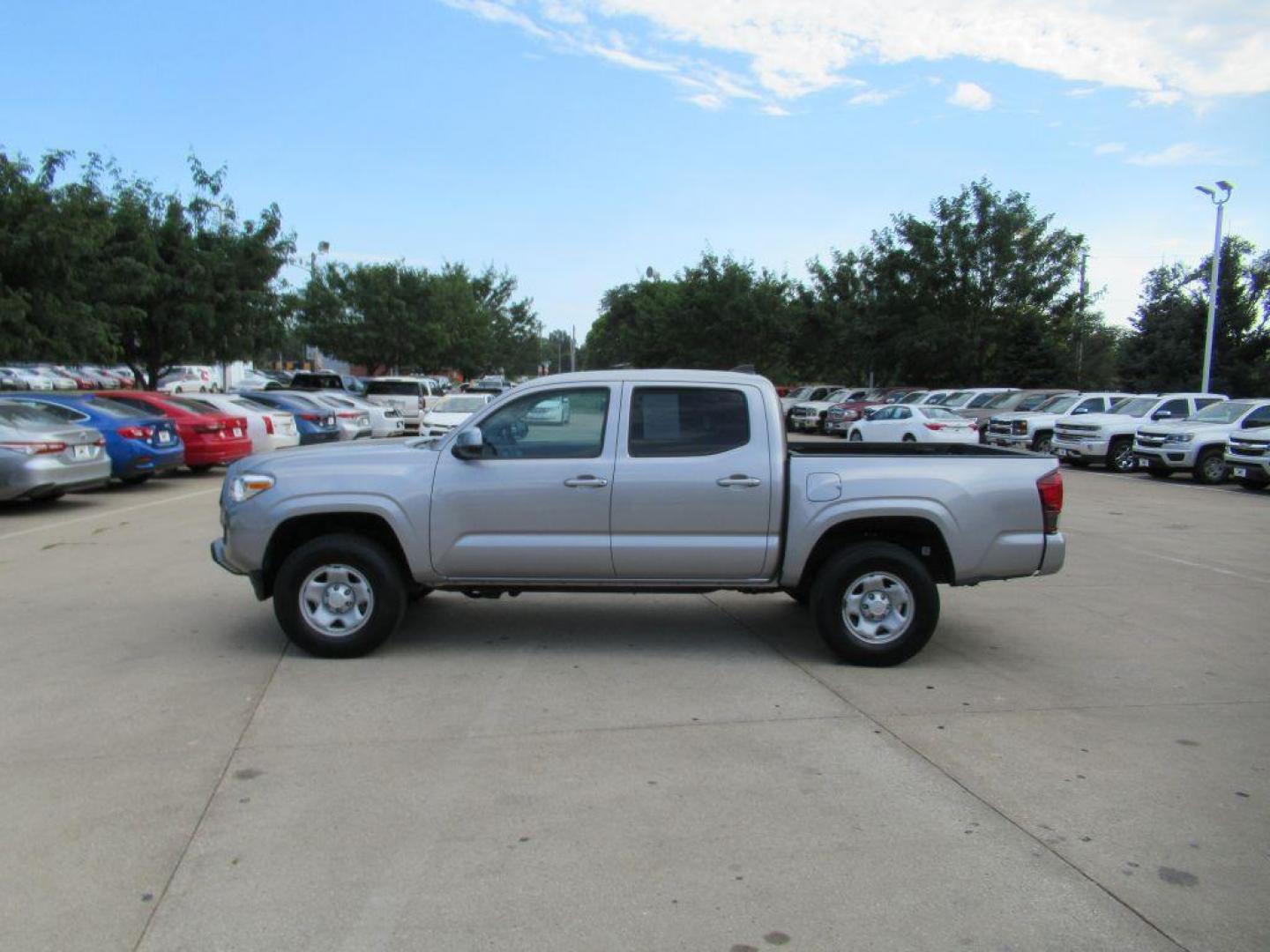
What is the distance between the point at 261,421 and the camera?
19656 millimetres

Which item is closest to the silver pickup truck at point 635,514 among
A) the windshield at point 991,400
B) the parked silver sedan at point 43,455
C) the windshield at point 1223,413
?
the parked silver sedan at point 43,455

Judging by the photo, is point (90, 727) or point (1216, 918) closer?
point (1216, 918)

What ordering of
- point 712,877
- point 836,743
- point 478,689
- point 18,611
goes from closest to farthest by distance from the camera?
point 712,877 → point 836,743 → point 478,689 → point 18,611

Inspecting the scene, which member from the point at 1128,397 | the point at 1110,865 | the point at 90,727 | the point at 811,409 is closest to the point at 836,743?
the point at 1110,865

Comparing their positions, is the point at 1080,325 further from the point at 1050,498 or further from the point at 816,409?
the point at 1050,498

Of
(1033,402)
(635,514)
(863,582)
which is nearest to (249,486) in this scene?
(635,514)

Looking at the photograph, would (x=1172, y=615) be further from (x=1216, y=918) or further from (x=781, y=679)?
(x=1216, y=918)

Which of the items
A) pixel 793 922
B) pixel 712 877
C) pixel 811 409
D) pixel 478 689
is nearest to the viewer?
pixel 793 922

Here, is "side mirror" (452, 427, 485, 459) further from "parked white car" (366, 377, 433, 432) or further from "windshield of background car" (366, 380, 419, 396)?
"windshield of background car" (366, 380, 419, 396)

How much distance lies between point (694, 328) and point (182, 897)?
155ft

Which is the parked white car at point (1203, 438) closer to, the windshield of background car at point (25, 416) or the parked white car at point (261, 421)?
the parked white car at point (261, 421)

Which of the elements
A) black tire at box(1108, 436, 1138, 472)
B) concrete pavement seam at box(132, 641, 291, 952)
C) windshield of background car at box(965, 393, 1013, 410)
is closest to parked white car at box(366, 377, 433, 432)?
windshield of background car at box(965, 393, 1013, 410)

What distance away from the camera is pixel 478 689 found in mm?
5832

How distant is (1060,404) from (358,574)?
2467 centimetres
